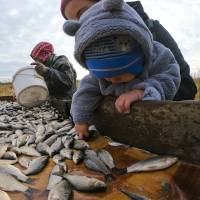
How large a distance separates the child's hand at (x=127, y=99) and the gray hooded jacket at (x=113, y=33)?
Result: 5 cm

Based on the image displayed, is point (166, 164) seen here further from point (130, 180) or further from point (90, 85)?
point (90, 85)

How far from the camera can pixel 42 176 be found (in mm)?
2555

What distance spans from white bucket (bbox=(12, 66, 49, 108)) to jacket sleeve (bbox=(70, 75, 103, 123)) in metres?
3.45

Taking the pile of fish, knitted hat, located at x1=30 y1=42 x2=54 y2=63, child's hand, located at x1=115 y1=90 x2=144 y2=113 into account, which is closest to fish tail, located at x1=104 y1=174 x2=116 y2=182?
the pile of fish

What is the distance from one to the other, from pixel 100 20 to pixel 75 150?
1.06 m

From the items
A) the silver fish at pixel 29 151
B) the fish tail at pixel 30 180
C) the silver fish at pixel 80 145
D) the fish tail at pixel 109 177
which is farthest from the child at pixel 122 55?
the fish tail at pixel 30 180

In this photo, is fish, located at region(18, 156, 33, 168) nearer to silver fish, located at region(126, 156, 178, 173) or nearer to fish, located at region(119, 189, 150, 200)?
silver fish, located at region(126, 156, 178, 173)

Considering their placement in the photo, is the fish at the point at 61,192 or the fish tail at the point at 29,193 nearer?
the fish at the point at 61,192

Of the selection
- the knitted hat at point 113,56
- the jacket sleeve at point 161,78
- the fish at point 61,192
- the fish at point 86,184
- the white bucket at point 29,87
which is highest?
the knitted hat at point 113,56

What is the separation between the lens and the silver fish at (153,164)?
241 centimetres

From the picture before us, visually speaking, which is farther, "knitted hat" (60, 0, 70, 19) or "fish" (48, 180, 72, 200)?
"knitted hat" (60, 0, 70, 19)

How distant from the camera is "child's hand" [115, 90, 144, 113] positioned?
284 cm

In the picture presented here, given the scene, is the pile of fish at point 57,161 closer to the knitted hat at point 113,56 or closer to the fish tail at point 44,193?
the fish tail at point 44,193

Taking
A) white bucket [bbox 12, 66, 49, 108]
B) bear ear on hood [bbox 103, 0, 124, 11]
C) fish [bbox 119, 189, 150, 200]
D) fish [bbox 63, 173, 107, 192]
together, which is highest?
bear ear on hood [bbox 103, 0, 124, 11]
